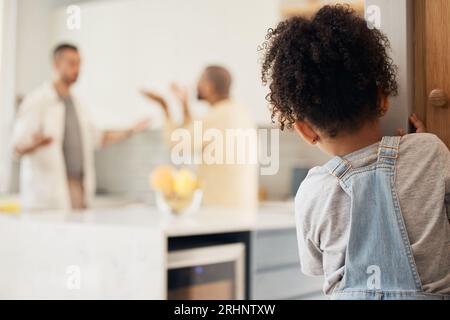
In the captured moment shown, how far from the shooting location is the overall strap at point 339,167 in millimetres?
699

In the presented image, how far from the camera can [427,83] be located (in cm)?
75

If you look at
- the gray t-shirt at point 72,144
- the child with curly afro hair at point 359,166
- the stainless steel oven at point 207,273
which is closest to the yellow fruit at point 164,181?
the stainless steel oven at point 207,273

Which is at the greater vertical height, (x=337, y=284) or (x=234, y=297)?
(x=337, y=284)

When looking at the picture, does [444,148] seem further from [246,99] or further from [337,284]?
[246,99]

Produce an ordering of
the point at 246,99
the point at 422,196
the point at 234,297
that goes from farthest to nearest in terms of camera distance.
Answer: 1. the point at 246,99
2. the point at 234,297
3. the point at 422,196

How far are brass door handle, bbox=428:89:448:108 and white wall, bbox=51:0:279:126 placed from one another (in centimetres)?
181

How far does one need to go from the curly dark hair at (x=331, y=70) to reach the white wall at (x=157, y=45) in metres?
1.82

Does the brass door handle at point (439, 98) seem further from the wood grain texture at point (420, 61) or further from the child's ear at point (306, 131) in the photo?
the child's ear at point (306, 131)

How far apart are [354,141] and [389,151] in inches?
1.8

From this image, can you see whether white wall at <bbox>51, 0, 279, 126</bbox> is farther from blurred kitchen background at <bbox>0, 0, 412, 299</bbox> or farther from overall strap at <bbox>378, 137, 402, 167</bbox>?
overall strap at <bbox>378, 137, 402, 167</bbox>

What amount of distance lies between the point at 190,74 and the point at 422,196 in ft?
7.41

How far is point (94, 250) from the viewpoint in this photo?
169 centimetres

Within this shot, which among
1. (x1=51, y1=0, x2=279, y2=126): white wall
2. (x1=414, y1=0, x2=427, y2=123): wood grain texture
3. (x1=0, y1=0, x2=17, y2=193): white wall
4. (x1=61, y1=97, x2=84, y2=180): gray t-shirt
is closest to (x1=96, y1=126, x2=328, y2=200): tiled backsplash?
(x1=51, y1=0, x2=279, y2=126): white wall

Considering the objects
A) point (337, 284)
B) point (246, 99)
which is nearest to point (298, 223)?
point (337, 284)
